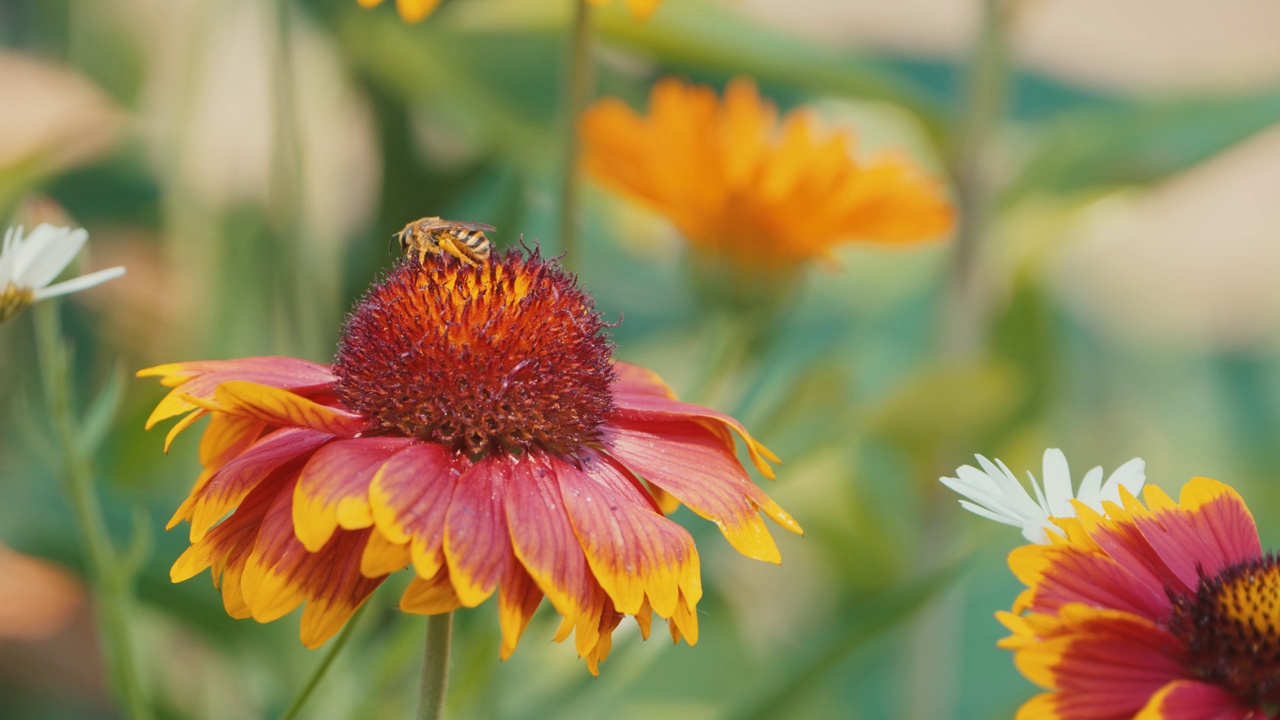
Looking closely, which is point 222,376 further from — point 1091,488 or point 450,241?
point 1091,488

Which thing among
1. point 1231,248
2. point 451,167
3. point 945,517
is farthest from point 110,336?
point 1231,248

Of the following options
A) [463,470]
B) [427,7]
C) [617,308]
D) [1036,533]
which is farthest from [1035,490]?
[617,308]

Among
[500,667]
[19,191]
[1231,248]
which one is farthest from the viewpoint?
[1231,248]

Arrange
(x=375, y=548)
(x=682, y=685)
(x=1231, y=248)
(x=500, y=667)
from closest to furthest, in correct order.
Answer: (x=375, y=548), (x=500, y=667), (x=682, y=685), (x=1231, y=248)

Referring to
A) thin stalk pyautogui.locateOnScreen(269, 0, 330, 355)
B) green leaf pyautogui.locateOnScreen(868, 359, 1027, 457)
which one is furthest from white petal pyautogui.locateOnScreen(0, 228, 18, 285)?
green leaf pyautogui.locateOnScreen(868, 359, 1027, 457)

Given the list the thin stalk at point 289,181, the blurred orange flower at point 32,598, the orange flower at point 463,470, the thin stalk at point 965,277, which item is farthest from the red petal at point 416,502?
the blurred orange flower at point 32,598

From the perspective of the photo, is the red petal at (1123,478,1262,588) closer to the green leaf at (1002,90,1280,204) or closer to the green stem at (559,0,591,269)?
the green stem at (559,0,591,269)

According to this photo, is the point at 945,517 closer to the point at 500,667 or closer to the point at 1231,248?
the point at 500,667
